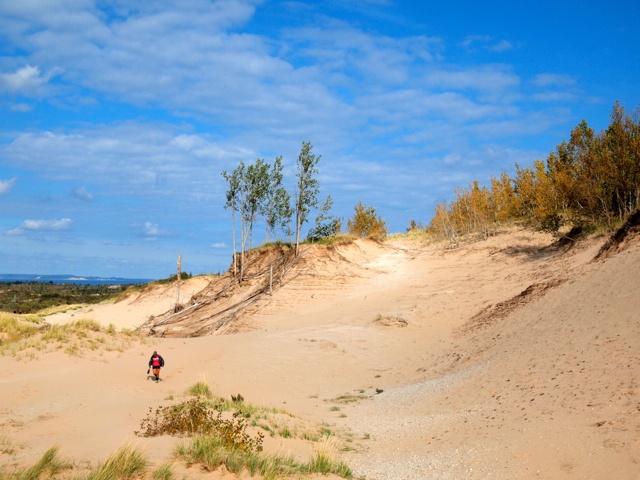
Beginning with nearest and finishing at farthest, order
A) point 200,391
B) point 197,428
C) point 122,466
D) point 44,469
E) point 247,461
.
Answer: point 122,466 < point 44,469 < point 247,461 < point 197,428 < point 200,391

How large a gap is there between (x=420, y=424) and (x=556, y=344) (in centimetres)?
481

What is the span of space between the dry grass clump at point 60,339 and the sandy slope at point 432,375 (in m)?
0.51

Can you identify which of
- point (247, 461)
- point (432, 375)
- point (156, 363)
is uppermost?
point (247, 461)

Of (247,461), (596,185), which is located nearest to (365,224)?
(596,185)

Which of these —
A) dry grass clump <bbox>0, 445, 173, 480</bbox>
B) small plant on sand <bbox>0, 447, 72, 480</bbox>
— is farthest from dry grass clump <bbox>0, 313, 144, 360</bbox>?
dry grass clump <bbox>0, 445, 173, 480</bbox>

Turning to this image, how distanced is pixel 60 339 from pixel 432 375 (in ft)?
42.1

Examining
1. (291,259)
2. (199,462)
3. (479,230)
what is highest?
(479,230)

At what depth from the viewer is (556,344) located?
43.2ft

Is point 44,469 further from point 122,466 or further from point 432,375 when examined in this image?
point 432,375

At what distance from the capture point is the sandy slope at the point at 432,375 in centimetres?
816

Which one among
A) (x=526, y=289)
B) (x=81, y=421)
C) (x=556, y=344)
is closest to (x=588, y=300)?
(x=556, y=344)

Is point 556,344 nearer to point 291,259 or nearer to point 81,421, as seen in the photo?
point 81,421

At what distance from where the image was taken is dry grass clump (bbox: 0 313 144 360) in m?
15.8

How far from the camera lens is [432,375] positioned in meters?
16.3
